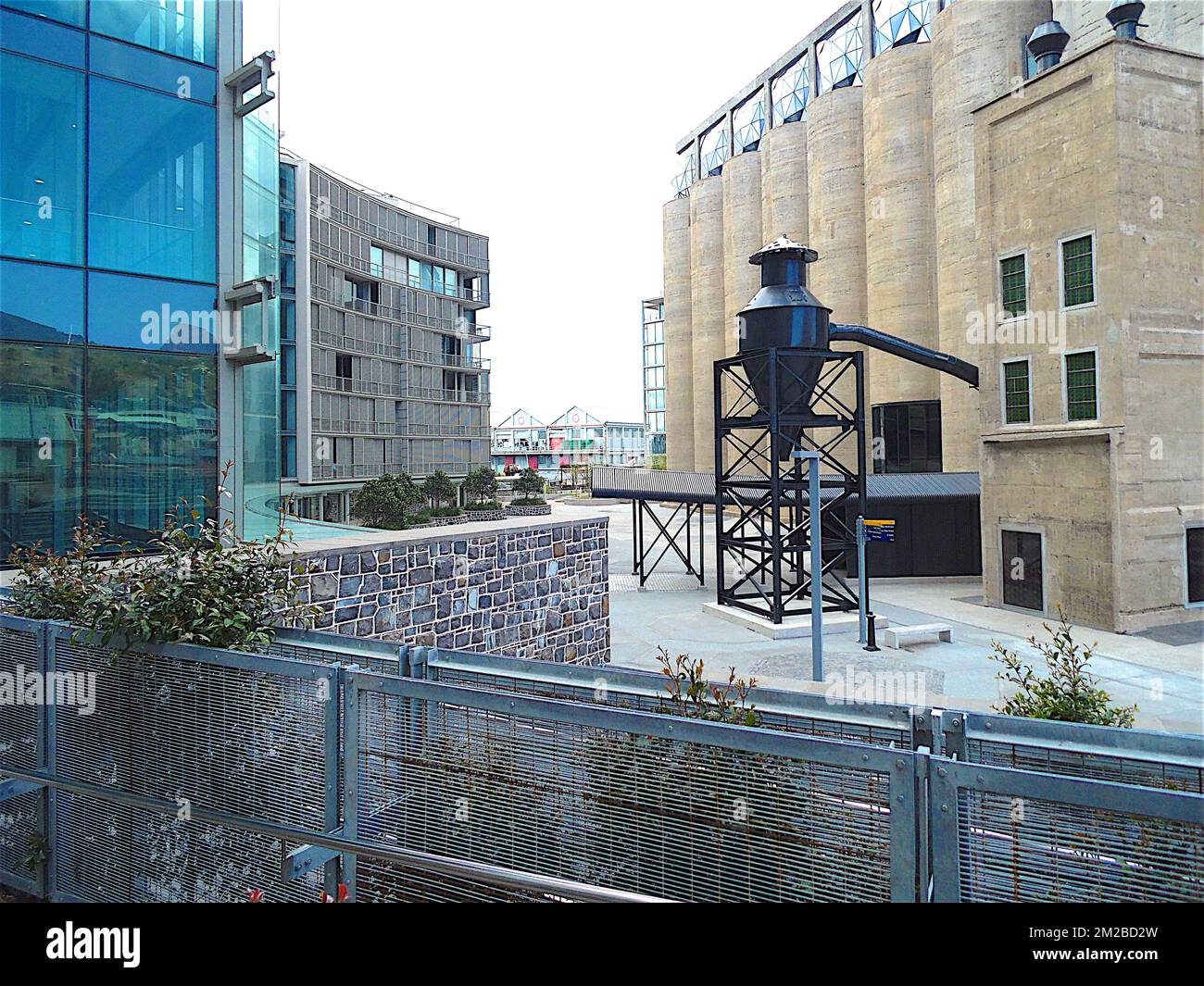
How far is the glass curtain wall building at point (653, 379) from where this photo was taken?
333 feet

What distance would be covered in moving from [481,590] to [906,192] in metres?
32.2

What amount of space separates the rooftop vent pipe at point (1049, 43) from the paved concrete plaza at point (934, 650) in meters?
14.8

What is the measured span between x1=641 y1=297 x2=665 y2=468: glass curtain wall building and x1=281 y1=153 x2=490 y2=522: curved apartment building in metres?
37.7

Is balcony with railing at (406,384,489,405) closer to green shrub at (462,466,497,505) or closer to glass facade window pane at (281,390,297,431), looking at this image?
green shrub at (462,466,497,505)

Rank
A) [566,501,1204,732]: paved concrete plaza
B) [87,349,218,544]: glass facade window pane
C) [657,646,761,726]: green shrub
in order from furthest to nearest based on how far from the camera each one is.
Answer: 1. [566,501,1204,732]: paved concrete plaza
2. [87,349,218,544]: glass facade window pane
3. [657,646,761,726]: green shrub

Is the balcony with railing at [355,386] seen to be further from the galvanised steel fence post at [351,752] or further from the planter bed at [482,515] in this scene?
the galvanised steel fence post at [351,752]

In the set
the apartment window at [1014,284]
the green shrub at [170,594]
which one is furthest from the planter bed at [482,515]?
the green shrub at [170,594]

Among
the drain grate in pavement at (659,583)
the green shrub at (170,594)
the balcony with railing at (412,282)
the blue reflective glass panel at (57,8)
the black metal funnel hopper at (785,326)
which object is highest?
the balcony with railing at (412,282)

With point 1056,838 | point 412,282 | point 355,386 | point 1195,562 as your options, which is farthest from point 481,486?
point 1056,838

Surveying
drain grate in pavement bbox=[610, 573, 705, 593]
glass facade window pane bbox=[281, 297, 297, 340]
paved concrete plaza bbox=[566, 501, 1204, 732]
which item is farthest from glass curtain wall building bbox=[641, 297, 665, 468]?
paved concrete plaza bbox=[566, 501, 1204, 732]

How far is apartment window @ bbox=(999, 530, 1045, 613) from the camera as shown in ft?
72.8

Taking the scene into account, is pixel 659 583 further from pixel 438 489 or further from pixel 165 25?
→ pixel 438 489
